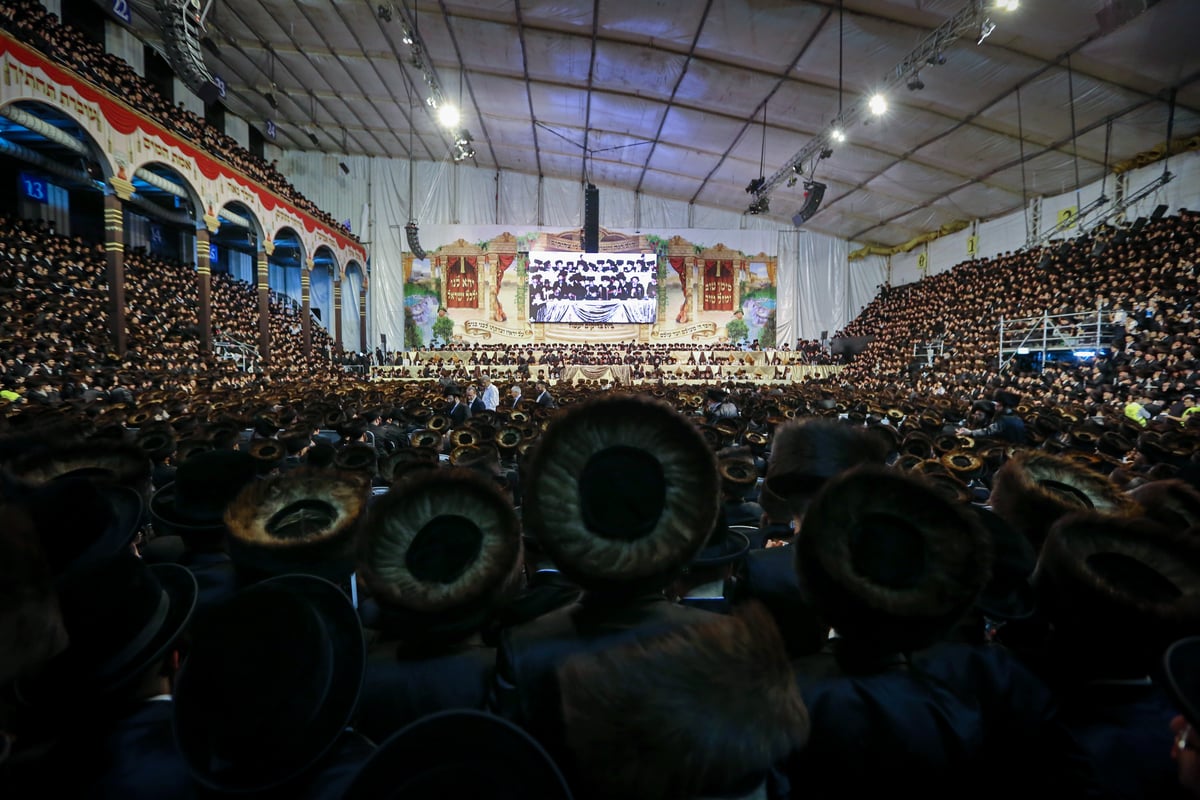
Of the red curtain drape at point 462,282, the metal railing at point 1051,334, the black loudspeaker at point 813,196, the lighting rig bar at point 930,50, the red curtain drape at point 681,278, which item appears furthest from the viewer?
the red curtain drape at point 681,278

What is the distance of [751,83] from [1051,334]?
41.0 feet

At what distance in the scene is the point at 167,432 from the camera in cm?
452

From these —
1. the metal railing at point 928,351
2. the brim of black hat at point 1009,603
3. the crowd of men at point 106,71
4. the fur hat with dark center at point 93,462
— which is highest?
the crowd of men at point 106,71

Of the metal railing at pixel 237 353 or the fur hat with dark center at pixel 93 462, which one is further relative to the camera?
the metal railing at pixel 237 353

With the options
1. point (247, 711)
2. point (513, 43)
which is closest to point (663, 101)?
point (513, 43)

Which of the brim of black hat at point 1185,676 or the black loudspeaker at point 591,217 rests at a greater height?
the black loudspeaker at point 591,217

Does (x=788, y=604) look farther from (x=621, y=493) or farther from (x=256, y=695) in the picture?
(x=256, y=695)

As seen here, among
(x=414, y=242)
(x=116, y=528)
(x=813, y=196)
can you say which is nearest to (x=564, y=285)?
(x=414, y=242)

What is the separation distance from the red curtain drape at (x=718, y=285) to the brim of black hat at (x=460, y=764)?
29.2 metres

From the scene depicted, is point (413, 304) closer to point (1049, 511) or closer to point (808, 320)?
point (808, 320)

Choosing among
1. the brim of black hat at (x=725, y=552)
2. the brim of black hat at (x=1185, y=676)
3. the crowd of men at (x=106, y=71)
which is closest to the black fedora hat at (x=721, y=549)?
the brim of black hat at (x=725, y=552)

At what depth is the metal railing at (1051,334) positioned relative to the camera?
1466 cm

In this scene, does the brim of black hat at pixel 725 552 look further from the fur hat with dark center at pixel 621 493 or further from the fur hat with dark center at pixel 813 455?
the fur hat with dark center at pixel 621 493

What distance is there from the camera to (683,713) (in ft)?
2.53
